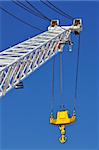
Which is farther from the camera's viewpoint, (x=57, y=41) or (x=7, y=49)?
(x=57, y=41)

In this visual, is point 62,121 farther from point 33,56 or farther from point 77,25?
point 77,25

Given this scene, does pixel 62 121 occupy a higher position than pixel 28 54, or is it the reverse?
pixel 28 54

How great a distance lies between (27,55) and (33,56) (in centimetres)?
68

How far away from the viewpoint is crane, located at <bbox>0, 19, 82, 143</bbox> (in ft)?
62.0

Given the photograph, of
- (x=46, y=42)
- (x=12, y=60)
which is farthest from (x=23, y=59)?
(x=46, y=42)

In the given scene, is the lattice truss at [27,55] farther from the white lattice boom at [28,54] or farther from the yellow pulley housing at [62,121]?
the yellow pulley housing at [62,121]

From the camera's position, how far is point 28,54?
20.4 meters

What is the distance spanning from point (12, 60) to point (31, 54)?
1574mm

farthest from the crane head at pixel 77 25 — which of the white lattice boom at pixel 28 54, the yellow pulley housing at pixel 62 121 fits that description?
the yellow pulley housing at pixel 62 121

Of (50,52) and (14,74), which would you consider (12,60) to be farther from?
(50,52)

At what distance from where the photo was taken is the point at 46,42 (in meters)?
22.4

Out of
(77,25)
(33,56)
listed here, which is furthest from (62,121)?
(77,25)

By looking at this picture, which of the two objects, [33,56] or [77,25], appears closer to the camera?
[33,56]

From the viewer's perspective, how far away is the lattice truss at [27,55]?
1877 centimetres
